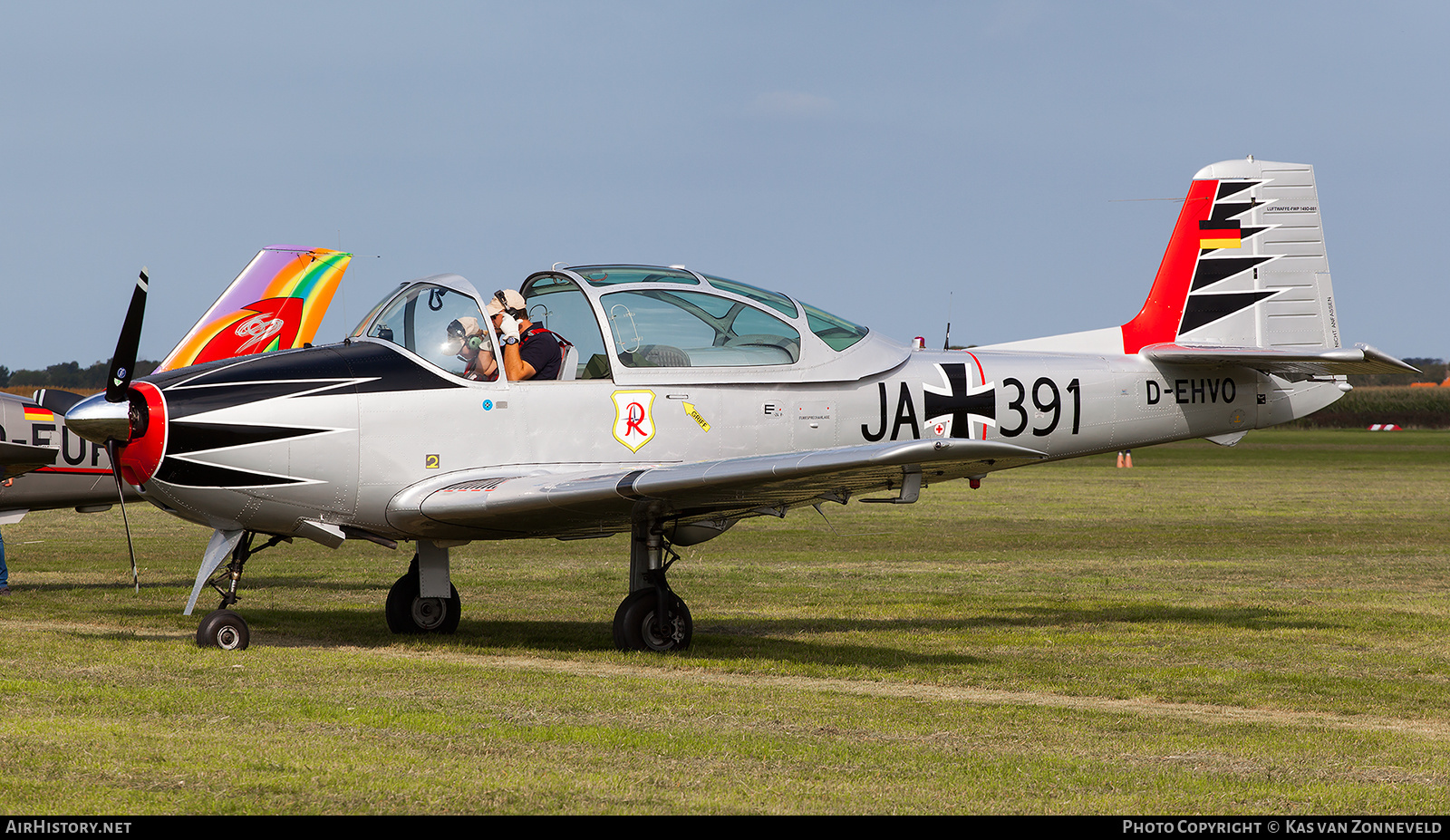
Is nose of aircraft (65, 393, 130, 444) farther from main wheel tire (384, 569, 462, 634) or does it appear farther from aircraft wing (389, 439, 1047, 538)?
main wheel tire (384, 569, 462, 634)

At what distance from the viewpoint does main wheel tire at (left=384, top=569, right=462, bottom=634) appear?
11172 mm

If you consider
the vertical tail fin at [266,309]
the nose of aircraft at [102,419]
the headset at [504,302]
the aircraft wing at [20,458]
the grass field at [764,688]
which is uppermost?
the vertical tail fin at [266,309]

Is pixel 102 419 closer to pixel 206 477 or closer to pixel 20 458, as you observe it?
pixel 206 477

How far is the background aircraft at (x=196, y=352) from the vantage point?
47.6ft

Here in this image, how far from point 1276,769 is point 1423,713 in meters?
2.32

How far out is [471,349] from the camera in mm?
9953

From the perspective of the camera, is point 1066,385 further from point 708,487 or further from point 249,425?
point 249,425

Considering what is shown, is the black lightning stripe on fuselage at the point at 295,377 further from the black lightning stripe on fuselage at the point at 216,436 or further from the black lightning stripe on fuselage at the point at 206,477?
the black lightning stripe on fuselage at the point at 206,477

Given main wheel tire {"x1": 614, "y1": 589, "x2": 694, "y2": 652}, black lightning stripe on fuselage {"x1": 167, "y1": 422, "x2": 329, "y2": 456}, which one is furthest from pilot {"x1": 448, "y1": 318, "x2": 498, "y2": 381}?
main wheel tire {"x1": 614, "y1": 589, "x2": 694, "y2": 652}

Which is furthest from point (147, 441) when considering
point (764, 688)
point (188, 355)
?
point (188, 355)

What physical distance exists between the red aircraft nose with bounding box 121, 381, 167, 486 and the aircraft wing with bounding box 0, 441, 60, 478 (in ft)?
15.4

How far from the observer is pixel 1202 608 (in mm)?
13016

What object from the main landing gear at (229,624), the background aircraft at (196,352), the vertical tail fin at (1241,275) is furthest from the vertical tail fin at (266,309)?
the vertical tail fin at (1241,275)

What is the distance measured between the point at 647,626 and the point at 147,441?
3533 mm
